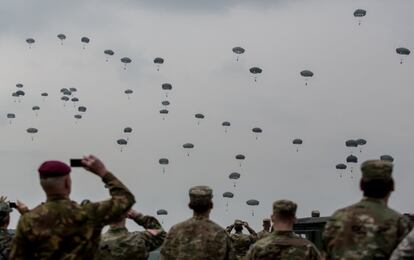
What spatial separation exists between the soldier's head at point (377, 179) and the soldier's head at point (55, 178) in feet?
9.80

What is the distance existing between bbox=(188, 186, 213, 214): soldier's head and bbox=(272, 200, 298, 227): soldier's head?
1.20 m

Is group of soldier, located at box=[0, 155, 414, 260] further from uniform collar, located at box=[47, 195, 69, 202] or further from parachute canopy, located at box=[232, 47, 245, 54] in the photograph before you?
parachute canopy, located at box=[232, 47, 245, 54]

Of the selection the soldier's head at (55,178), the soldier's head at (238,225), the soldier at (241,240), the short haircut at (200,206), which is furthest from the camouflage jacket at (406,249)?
the soldier at (241,240)

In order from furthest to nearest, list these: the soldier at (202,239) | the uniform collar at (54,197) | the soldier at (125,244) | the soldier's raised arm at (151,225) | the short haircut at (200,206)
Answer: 1. the soldier at (125,244)
2. the soldier at (202,239)
3. the short haircut at (200,206)
4. the soldier's raised arm at (151,225)
5. the uniform collar at (54,197)

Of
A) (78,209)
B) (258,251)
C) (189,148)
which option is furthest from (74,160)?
(189,148)

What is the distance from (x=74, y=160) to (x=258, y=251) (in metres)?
3.90

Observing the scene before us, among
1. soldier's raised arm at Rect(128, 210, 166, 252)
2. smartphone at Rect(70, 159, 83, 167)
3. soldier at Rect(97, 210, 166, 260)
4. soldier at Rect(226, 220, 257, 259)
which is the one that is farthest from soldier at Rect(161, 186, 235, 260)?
soldier at Rect(226, 220, 257, 259)

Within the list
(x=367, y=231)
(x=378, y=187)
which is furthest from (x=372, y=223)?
(x=378, y=187)

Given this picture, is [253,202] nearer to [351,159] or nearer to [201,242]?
[351,159]

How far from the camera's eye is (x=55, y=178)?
26.9ft

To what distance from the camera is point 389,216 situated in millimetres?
8766

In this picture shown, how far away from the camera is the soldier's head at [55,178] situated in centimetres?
814

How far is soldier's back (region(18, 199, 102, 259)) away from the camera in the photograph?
8.16m

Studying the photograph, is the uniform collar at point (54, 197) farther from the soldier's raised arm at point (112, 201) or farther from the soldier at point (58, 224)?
the soldier's raised arm at point (112, 201)
